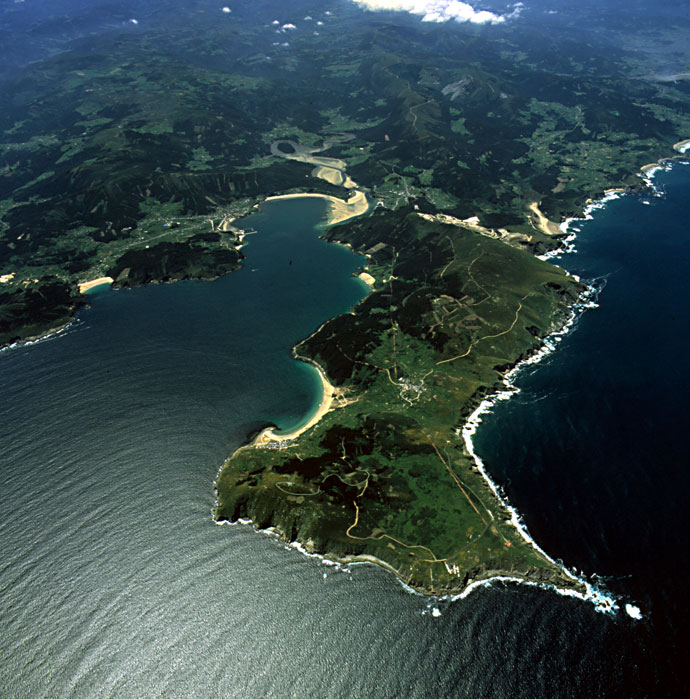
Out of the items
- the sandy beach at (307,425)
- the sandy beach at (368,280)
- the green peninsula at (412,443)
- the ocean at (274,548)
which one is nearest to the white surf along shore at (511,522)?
the sandy beach at (307,425)

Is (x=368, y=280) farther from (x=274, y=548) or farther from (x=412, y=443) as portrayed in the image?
(x=274, y=548)

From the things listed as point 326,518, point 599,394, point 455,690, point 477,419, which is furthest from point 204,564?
point 599,394

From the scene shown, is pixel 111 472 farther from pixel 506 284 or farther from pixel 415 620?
pixel 506 284

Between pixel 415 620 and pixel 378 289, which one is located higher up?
pixel 415 620

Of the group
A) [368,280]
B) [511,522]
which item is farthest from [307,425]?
[368,280]

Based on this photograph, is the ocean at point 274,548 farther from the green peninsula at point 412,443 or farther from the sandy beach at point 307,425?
the green peninsula at point 412,443

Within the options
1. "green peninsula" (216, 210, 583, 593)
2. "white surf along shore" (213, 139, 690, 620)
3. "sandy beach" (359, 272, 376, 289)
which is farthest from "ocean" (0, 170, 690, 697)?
"sandy beach" (359, 272, 376, 289)
